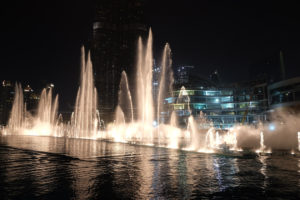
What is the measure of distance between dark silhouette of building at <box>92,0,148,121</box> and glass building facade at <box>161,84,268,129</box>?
48.5 meters

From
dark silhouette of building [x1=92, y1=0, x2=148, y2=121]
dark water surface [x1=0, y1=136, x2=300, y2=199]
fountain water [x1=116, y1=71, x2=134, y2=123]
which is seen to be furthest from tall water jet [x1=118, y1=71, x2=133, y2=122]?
dark water surface [x1=0, y1=136, x2=300, y2=199]

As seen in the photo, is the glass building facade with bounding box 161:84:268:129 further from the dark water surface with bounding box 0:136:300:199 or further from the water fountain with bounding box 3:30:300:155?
the dark water surface with bounding box 0:136:300:199

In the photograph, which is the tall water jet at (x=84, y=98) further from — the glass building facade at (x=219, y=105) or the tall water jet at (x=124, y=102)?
the glass building facade at (x=219, y=105)

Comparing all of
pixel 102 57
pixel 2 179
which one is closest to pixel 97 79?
pixel 102 57

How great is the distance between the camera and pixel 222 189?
7.62 meters

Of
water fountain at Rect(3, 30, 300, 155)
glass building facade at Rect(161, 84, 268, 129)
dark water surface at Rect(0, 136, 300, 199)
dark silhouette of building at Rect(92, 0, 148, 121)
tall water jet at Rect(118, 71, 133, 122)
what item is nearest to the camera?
dark water surface at Rect(0, 136, 300, 199)

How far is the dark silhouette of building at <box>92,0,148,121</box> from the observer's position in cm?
14525

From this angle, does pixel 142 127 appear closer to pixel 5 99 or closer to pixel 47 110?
pixel 47 110

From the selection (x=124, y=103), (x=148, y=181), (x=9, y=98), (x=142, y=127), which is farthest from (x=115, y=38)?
(x=148, y=181)

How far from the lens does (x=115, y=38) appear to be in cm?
15438

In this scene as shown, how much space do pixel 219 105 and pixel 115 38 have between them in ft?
274

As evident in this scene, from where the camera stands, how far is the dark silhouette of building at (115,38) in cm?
14525

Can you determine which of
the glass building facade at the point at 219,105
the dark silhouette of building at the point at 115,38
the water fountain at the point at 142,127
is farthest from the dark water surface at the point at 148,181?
the dark silhouette of building at the point at 115,38

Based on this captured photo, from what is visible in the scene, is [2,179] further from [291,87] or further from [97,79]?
[97,79]
